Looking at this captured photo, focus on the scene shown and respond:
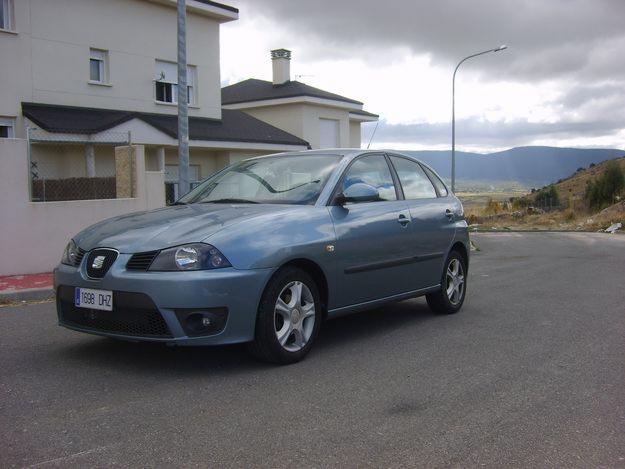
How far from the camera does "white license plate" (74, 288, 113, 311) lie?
4.79 m

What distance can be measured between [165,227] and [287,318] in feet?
3.61

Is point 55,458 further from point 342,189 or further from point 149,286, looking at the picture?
point 342,189

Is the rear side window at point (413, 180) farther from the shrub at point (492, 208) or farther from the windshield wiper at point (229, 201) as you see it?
the shrub at point (492, 208)

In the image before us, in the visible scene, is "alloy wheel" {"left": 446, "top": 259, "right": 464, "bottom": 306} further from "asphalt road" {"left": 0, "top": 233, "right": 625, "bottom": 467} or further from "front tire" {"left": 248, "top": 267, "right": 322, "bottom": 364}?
"front tire" {"left": 248, "top": 267, "right": 322, "bottom": 364}

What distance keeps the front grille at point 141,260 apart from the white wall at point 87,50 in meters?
14.4

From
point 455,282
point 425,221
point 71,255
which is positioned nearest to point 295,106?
point 455,282

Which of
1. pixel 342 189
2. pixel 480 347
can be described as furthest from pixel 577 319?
pixel 342 189

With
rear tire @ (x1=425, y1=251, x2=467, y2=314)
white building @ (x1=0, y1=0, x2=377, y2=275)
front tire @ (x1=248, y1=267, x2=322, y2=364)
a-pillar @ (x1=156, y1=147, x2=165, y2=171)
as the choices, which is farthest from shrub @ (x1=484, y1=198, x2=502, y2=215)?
front tire @ (x1=248, y1=267, x2=322, y2=364)

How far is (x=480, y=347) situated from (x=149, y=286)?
2.87 metres

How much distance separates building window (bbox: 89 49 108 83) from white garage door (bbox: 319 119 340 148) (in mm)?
11704

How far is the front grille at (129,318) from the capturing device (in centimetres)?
466

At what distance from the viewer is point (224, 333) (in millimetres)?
4750

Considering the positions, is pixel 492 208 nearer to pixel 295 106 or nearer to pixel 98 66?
pixel 295 106

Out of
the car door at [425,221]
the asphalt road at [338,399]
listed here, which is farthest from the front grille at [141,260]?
the car door at [425,221]
